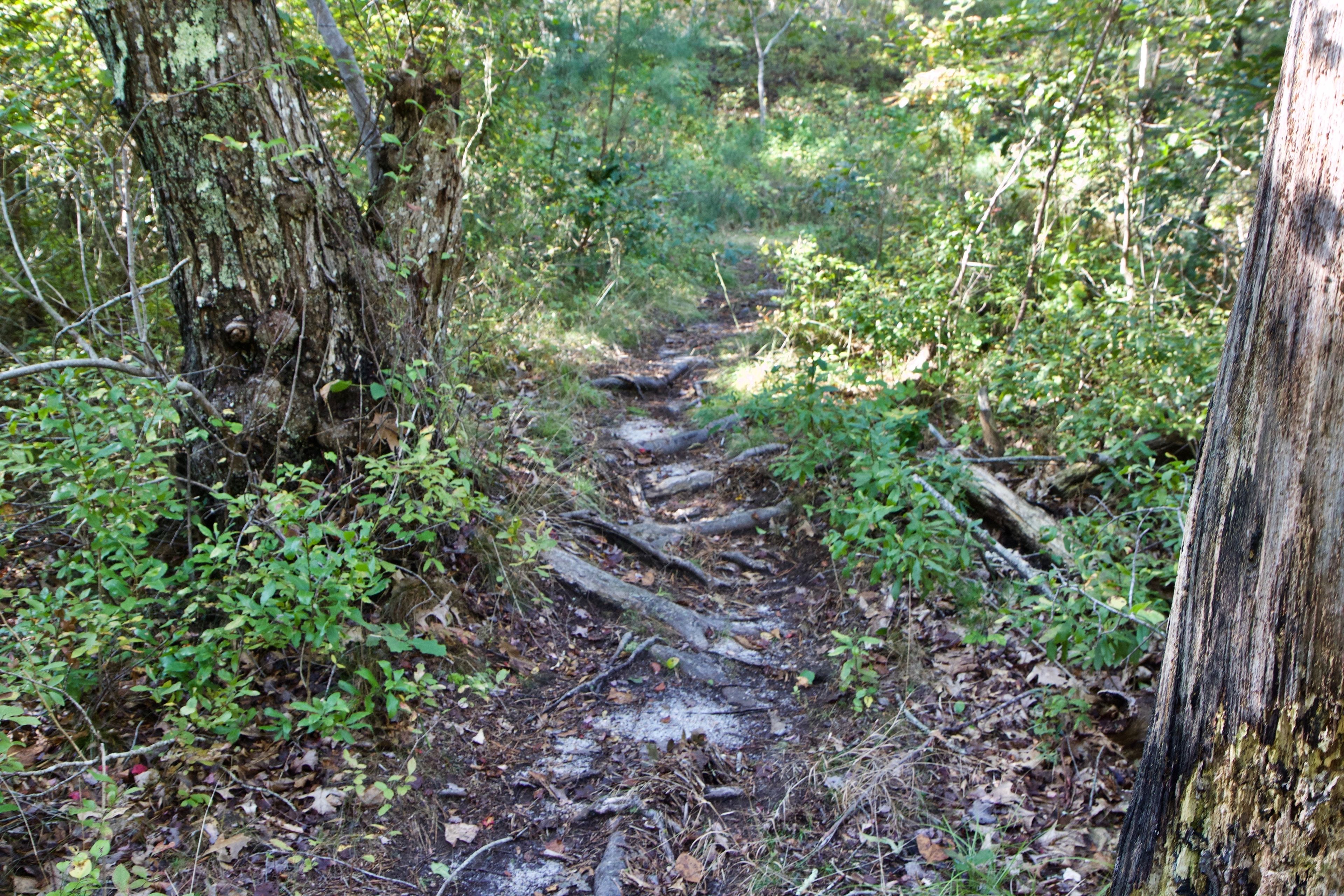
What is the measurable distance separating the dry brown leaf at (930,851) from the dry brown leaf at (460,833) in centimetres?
155

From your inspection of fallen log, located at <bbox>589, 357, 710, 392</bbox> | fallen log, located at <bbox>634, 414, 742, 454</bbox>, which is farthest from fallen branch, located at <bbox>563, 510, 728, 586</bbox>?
fallen log, located at <bbox>589, 357, 710, 392</bbox>

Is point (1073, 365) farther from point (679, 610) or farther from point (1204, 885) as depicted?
point (1204, 885)

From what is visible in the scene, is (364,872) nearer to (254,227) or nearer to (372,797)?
(372,797)

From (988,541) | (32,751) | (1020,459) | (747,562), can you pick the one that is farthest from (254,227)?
(1020,459)

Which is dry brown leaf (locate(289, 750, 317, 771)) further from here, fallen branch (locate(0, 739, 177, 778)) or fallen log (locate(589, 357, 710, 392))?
fallen log (locate(589, 357, 710, 392))

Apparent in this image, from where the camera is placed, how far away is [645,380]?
25.3 feet

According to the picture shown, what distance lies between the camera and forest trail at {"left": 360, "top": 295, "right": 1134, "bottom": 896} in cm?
271

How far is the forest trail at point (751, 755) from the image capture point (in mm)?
2709

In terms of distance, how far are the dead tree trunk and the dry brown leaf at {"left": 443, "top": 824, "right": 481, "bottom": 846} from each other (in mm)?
1762

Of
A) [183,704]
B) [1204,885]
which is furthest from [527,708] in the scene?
[1204,885]

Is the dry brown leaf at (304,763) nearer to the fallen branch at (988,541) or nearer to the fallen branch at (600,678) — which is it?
the fallen branch at (600,678)

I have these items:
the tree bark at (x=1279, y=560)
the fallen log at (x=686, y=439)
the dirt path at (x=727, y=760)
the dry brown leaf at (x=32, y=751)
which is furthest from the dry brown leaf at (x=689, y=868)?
the fallen log at (x=686, y=439)

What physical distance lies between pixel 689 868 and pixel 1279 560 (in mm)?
2004

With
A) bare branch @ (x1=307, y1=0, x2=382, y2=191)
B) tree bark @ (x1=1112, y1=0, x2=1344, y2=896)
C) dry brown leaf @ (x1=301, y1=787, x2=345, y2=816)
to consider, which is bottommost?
dry brown leaf @ (x1=301, y1=787, x2=345, y2=816)
